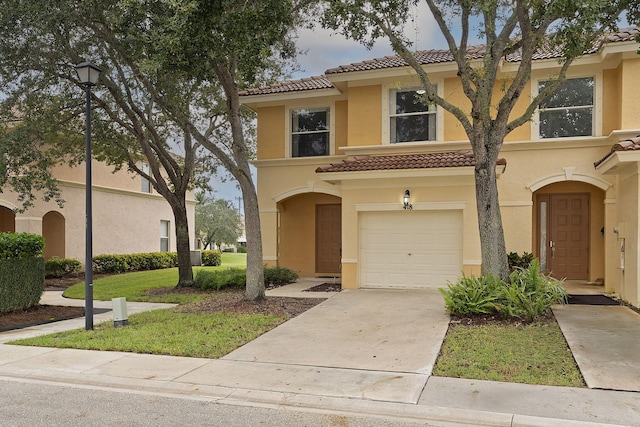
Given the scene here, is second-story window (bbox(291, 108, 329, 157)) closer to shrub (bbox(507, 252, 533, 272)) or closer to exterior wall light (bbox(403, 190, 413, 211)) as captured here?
exterior wall light (bbox(403, 190, 413, 211))

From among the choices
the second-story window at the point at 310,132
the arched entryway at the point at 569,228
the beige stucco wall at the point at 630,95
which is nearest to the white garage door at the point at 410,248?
the arched entryway at the point at 569,228

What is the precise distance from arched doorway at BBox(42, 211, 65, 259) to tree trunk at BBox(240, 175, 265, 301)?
13306 mm

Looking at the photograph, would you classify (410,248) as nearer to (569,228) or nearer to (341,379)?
(569,228)

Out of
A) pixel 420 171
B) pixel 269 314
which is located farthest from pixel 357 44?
pixel 269 314

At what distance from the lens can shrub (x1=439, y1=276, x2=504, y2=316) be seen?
29.5 ft

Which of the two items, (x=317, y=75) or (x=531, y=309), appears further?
(x=317, y=75)

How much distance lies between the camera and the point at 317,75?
723 inches

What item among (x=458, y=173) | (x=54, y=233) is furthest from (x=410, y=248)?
(x=54, y=233)

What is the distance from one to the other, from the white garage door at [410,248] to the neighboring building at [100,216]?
13206 mm

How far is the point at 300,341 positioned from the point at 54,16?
325 inches

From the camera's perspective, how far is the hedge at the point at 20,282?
10.3 m

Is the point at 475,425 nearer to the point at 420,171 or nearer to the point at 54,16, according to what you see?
the point at 420,171

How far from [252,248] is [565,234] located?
9531 millimetres

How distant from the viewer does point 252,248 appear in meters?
11.5
